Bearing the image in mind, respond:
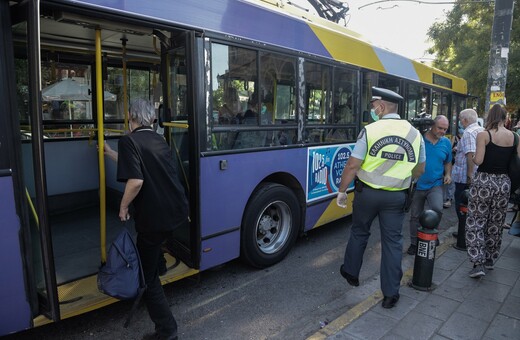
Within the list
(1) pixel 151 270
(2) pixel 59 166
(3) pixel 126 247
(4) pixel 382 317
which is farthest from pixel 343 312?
(2) pixel 59 166

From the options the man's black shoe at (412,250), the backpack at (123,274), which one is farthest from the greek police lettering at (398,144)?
the backpack at (123,274)

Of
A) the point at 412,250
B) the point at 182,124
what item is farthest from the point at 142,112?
the point at 412,250

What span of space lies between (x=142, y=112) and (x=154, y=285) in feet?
4.27

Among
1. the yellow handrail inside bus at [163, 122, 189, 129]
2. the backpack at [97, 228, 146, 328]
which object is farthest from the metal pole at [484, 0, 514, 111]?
the backpack at [97, 228, 146, 328]

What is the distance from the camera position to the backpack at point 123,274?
2713 mm

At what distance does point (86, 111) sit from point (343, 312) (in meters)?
4.73

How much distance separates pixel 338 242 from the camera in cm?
544

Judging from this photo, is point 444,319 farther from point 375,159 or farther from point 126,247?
point 126,247

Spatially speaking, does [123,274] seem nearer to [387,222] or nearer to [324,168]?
[387,222]

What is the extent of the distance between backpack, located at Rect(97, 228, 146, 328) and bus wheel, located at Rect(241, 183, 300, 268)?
1480mm

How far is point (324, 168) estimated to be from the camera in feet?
16.8

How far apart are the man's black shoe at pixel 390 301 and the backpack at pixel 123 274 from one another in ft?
6.98

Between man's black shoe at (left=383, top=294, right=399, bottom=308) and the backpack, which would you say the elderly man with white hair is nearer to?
man's black shoe at (left=383, top=294, right=399, bottom=308)

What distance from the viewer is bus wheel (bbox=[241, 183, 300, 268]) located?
4.09 metres
